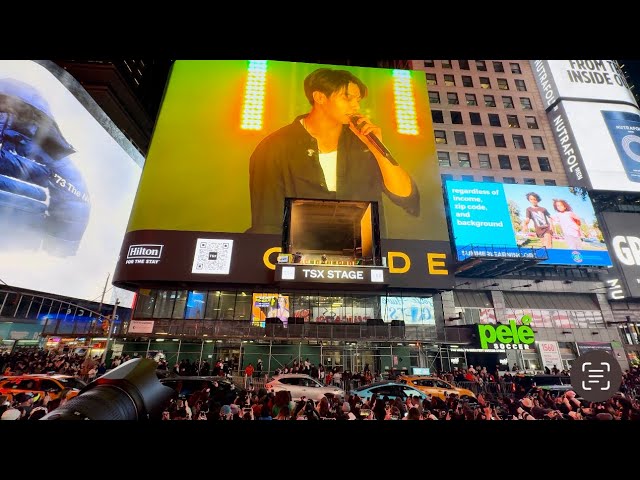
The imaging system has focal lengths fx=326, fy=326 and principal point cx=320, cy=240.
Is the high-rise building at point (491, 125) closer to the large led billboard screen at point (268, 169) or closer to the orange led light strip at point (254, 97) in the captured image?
the large led billboard screen at point (268, 169)

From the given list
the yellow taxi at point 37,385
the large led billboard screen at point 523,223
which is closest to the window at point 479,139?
the large led billboard screen at point 523,223

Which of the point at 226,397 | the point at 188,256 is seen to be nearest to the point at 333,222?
the point at 188,256

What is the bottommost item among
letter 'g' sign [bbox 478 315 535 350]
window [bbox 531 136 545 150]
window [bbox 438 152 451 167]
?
letter 'g' sign [bbox 478 315 535 350]

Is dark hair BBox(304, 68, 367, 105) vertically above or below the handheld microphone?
above

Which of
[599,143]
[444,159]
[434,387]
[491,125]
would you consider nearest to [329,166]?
[444,159]

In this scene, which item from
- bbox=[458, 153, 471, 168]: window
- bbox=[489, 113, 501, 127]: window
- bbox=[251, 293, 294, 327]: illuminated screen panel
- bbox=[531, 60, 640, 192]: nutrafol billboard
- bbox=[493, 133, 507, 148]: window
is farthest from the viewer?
bbox=[489, 113, 501, 127]: window

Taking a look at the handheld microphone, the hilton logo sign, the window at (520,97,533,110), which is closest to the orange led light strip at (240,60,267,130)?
the handheld microphone

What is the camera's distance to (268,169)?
81.0ft

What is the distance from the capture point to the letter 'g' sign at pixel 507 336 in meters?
23.3

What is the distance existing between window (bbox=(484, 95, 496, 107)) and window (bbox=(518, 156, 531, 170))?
758 centimetres

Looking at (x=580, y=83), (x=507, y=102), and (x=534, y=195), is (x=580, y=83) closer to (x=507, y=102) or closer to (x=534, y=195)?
(x=507, y=102)

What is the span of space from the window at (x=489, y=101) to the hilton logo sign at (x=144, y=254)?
37781mm

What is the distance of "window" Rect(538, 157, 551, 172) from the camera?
3475cm

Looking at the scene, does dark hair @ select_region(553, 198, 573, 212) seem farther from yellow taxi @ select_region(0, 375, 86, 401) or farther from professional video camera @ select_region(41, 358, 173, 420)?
yellow taxi @ select_region(0, 375, 86, 401)
